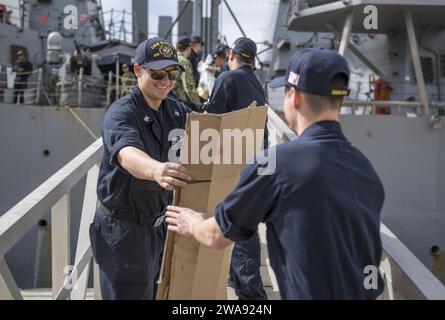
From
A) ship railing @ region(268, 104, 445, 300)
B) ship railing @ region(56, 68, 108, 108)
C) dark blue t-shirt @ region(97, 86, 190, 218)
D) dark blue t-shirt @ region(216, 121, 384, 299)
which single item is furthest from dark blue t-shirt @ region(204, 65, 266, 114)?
ship railing @ region(56, 68, 108, 108)

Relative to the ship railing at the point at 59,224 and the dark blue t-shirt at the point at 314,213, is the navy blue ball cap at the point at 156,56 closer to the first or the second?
the ship railing at the point at 59,224

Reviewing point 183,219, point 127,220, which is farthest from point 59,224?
point 183,219

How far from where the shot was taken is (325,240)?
1709 millimetres

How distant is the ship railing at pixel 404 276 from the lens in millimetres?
1995

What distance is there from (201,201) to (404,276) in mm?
843

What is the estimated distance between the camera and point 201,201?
7.39 ft

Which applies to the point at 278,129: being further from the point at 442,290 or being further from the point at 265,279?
the point at 442,290

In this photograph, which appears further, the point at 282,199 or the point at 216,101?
the point at 216,101

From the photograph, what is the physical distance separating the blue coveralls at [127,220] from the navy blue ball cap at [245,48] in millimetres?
1574

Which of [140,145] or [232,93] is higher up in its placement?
[232,93]

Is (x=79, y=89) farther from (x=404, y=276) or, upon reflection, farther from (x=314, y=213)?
(x=314, y=213)

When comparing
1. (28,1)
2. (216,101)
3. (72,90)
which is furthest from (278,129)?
(28,1)

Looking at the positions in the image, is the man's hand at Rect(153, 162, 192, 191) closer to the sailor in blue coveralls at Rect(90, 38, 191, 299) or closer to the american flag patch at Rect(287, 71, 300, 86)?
the sailor in blue coveralls at Rect(90, 38, 191, 299)
